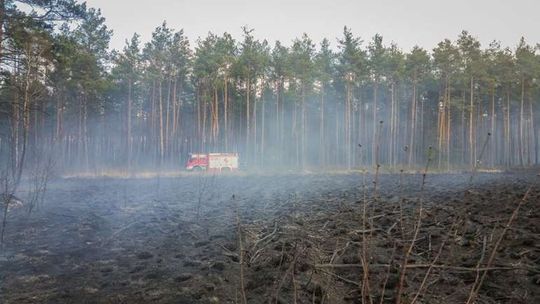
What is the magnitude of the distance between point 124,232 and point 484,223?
6.85m

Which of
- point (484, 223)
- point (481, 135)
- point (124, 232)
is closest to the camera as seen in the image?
point (484, 223)

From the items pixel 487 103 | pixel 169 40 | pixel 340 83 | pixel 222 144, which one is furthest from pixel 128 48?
pixel 487 103

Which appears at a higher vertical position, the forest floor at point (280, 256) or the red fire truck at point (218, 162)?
the red fire truck at point (218, 162)

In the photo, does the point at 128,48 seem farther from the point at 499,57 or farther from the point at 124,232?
the point at 499,57

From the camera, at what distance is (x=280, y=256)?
4871 mm

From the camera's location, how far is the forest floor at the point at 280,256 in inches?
136

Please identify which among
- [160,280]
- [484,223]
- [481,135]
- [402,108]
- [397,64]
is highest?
[397,64]

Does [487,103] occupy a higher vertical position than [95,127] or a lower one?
higher

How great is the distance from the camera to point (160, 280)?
14.9 feet

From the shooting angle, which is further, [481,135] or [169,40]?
[481,135]

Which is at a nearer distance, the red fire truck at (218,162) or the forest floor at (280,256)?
the forest floor at (280,256)

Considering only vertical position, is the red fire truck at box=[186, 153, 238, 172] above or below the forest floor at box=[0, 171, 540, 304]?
above

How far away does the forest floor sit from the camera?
136 inches

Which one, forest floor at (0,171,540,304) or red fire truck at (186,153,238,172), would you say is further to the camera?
red fire truck at (186,153,238,172)
